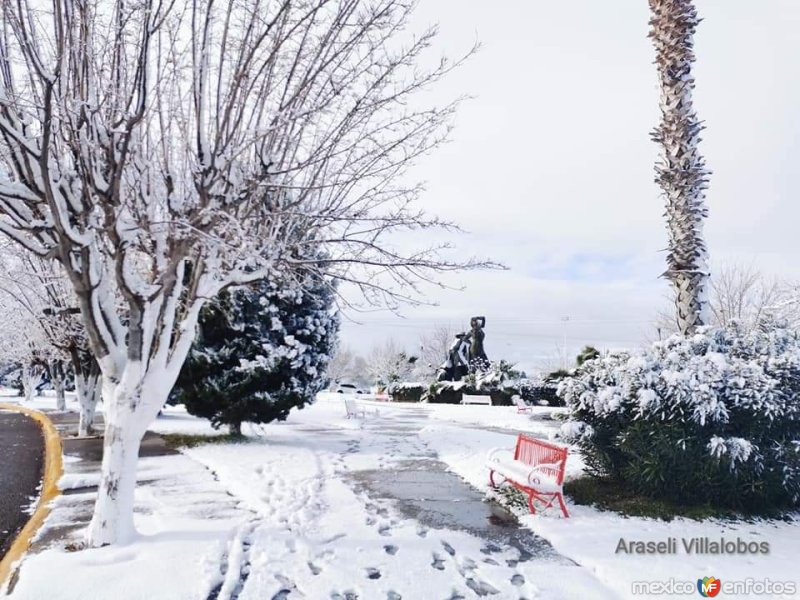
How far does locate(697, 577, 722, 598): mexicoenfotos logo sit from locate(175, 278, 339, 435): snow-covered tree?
28.1 feet

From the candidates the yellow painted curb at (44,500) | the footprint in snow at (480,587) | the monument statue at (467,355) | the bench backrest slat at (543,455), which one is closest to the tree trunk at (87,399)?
the yellow painted curb at (44,500)

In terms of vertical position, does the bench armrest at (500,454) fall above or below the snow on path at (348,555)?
above

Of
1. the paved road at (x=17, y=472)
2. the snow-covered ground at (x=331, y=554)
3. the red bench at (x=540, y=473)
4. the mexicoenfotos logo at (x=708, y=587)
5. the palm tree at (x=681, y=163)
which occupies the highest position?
the palm tree at (x=681, y=163)

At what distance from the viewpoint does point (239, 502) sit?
6.90m

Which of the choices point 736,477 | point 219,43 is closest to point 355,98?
point 219,43

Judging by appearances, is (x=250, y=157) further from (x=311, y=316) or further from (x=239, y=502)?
(x=311, y=316)

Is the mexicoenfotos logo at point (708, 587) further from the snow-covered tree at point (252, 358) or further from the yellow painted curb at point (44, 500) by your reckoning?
the snow-covered tree at point (252, 358)

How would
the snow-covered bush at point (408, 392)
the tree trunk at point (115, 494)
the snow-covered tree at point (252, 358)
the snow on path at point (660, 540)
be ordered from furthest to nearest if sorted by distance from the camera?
the snow-covered bush at point (408, 392) → the snow-covered tree at point (252, 358) → the tree trunk at point (115, 494) → the snow on path at point (660, 540)

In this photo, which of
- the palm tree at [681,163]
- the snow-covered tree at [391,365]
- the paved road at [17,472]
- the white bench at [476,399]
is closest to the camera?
the paved road at [17,472]

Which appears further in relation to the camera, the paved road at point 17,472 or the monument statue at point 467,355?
the monument statue at point 467,355

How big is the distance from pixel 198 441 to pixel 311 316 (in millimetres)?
3713

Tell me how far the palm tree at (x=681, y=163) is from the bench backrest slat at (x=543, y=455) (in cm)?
334

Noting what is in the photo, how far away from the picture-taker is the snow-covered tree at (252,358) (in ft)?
38.5

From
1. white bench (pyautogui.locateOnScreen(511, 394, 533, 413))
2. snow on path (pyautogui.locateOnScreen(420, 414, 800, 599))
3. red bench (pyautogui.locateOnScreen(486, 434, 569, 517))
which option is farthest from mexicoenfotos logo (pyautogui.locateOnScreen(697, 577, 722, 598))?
white bench (pyautogui.locateOnScreen(511, 394, 533, 413))
